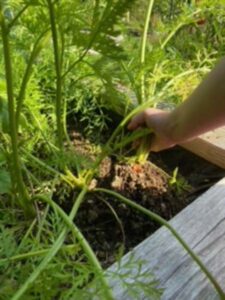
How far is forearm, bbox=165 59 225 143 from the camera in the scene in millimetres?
629

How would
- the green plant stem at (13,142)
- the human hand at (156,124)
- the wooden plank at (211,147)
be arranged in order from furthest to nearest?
the wooden plank at (211,147) < the human hand at (156,124) < the green plant stem at (13,142)

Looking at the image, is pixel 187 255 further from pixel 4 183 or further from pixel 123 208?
pixel 4 183

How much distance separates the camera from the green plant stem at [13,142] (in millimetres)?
604

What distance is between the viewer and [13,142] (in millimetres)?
712

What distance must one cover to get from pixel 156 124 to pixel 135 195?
0.69ft

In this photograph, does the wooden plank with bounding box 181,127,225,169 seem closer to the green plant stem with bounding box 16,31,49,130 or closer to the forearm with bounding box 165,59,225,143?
the forearm with bounding box 165,59,225,143

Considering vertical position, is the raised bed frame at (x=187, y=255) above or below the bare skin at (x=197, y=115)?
below

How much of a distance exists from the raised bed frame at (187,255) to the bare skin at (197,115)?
145mm

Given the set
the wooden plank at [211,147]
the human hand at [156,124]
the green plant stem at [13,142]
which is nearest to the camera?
the green plant stem at [13,142]

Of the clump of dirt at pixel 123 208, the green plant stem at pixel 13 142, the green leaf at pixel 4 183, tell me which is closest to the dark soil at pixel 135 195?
the clump of dirt at pixel 123 208

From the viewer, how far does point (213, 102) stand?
25.4 inches

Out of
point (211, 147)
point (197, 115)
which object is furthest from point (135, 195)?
point (197, 115)

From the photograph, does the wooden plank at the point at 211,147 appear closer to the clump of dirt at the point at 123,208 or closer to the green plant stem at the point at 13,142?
the clump of dirt at the point at 123,208

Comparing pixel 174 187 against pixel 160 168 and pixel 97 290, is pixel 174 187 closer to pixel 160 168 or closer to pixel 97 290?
pixel 160 168
